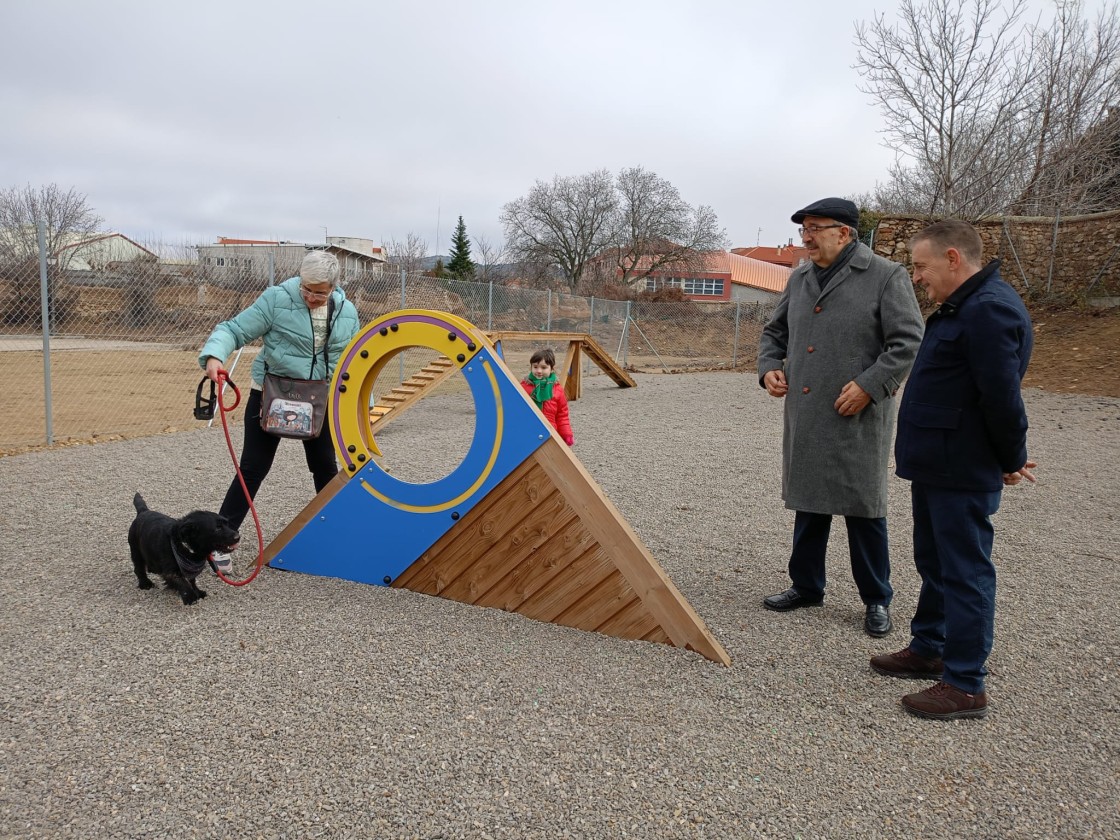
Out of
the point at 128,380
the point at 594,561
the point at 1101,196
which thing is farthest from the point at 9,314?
the point at 1101,196

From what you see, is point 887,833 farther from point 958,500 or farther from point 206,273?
point 206,273

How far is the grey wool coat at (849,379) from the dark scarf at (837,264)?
0.08 ft

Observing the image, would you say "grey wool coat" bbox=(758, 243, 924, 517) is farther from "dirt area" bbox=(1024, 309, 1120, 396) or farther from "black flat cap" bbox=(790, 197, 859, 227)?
"dirt area" bbox=(1024, 309, 1120, 396)

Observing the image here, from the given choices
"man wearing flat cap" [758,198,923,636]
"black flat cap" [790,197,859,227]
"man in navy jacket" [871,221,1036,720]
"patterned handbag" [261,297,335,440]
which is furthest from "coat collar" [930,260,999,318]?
"patterned handbag" [261,297,335,440]

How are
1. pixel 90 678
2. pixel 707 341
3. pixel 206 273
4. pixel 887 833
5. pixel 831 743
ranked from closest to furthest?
pixel 887 833 < pixel 831 743 < pixel 90 678 < pixel 206 273 < pixel 707 341

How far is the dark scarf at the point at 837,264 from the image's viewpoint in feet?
10.9

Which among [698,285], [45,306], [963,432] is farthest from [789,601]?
[698,285]

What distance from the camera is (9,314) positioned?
9.90 m

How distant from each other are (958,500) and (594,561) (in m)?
1.44

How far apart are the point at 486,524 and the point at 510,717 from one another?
102 cm

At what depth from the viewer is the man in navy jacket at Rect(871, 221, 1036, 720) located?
250cm

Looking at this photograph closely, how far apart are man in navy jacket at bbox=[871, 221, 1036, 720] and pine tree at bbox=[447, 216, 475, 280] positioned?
54.0 meters

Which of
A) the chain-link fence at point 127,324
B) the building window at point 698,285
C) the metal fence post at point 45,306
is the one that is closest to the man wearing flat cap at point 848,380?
the metal fence post at point 45,306

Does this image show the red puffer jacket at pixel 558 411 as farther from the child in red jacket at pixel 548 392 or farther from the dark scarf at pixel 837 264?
the dark scarf at pixel 837 264
